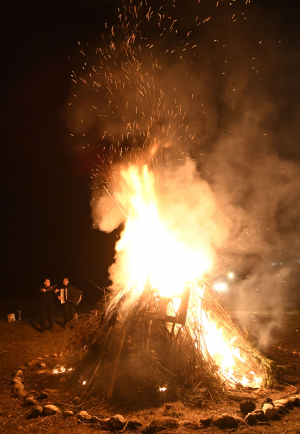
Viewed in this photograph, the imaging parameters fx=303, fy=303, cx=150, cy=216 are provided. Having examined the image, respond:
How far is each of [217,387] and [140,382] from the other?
48.1 inches

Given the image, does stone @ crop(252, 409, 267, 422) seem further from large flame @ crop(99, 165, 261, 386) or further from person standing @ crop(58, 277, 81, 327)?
person standing @ crop(58, 277, 81, 327)

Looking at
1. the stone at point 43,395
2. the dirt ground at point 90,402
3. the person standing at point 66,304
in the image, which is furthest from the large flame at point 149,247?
the person standing at point 66,304

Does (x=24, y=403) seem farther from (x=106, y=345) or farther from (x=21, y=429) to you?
(x=106, y=345)

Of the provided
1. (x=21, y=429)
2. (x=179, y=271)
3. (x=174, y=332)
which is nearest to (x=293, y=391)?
(x=174, y=332)

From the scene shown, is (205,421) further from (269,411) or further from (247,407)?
(269,411)

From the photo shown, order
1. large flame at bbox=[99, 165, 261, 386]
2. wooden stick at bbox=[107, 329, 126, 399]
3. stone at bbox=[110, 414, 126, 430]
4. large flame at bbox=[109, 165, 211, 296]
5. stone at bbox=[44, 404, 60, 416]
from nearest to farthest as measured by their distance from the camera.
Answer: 1. stone at bbox=[110, 414, 126, 430]
2. stone at bbox=[44, 404, 60, 416]
3. wooden stick at bbox=[107, 329, 126, 399]
4. large flame at bbox=[99, 165, 261, 386]
5. large flame at bbox=[109, 165, 211, 296]

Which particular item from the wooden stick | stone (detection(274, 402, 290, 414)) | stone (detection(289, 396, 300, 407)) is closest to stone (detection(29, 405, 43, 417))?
the wooden stick

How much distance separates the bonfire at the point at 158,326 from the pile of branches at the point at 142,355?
0.6 inches

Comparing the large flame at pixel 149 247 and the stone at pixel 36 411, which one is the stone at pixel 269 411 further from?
the stone at pixel 36 411

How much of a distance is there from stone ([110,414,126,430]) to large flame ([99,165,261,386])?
2.01m

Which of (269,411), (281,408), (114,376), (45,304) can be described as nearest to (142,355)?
(114,376)

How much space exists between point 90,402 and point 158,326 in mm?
1682

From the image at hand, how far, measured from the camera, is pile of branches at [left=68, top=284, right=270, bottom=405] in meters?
4.61

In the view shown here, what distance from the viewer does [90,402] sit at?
14.3ft
